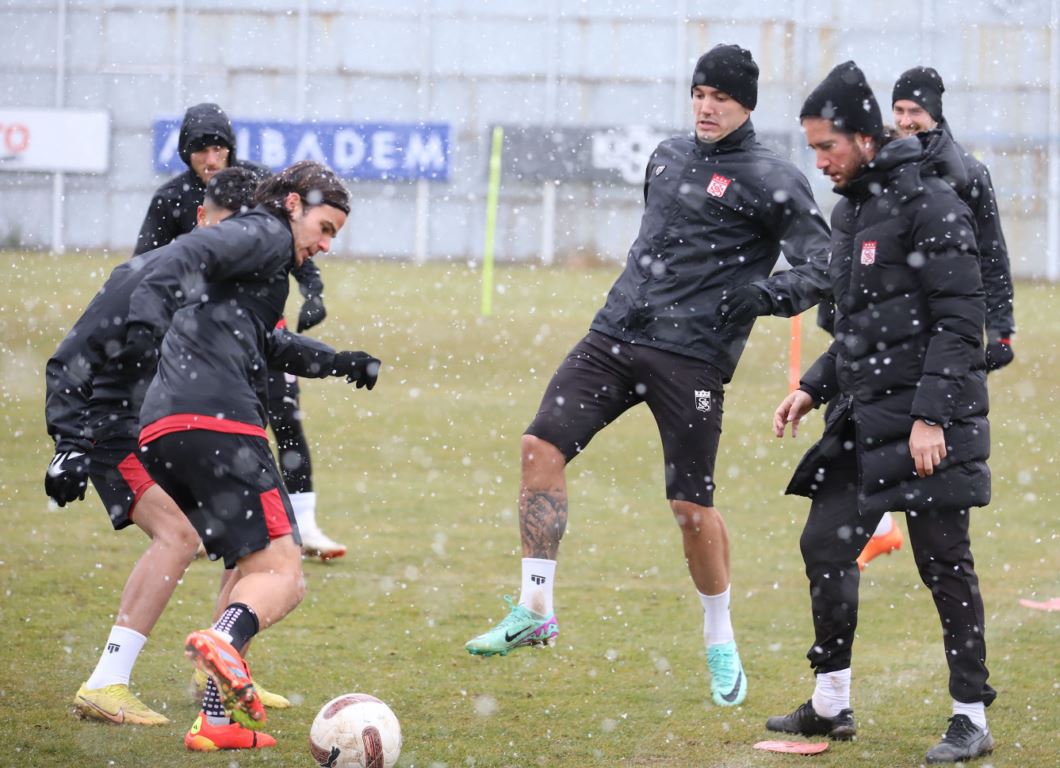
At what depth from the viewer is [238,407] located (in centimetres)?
487

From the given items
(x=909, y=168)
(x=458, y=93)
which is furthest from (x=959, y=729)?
(x=458, y=93)

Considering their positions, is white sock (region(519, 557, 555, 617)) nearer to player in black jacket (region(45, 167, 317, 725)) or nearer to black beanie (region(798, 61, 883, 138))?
player in black jacket (region(45, 167, 317, 725))

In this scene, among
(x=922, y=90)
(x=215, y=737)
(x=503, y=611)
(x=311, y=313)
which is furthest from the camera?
(x=311, y=313)

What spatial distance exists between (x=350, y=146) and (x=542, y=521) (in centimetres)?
3006

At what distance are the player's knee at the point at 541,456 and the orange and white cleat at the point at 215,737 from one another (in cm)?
152

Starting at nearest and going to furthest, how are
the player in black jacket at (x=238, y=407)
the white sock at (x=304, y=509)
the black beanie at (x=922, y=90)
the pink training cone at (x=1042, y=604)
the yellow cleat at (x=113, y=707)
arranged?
1. the player in black jacket at (x=238, y=407)
2. the yellow cleat at (x=113, y=707)
3. the black beanie at (x=922, y=90)
4. the pink training cone at (x=1042, y=604)
5. the white sock at (x=304, y=509)

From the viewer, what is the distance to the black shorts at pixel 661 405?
576 cm

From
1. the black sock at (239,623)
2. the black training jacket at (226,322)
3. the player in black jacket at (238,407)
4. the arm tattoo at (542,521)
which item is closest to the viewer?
the black sock at (239,623)

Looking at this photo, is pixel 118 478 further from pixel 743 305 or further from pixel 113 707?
pixel 743 305

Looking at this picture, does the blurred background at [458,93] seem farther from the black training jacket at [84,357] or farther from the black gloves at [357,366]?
the black training jacket at [84,357]

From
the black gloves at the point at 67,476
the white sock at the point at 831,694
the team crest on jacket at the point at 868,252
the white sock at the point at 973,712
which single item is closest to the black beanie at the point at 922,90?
the team crest on jacket at the point at 868,252

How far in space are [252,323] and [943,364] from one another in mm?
2369

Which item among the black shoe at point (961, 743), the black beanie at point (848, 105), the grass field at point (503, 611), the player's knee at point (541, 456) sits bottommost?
the grass field at point (503, 611)

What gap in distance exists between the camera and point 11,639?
653cm
